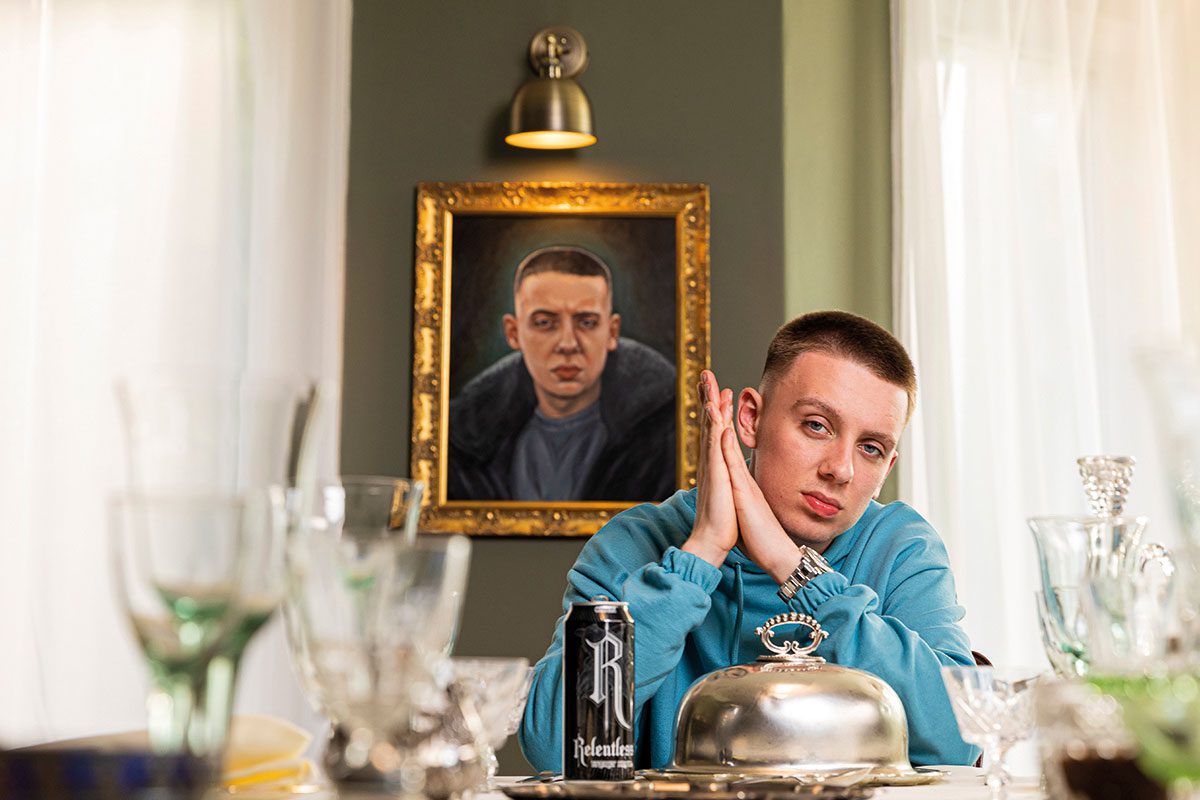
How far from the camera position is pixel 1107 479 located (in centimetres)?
145

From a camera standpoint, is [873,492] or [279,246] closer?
[873,492]

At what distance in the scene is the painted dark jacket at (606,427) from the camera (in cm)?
391

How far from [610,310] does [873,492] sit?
1.96m

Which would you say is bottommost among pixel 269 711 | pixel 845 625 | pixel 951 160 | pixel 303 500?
pixel 269 711

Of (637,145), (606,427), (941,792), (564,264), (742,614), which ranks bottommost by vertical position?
(941,792)

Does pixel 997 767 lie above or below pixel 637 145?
below

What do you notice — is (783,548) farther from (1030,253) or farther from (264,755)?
(1030,253)

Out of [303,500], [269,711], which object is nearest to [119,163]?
[269,711]

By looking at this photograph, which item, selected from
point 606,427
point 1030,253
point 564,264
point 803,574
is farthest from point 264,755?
point 1030,253

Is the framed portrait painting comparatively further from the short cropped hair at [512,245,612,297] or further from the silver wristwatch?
the silver wristwatch

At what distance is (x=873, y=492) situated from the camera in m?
2.07

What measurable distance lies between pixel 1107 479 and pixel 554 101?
2.60m

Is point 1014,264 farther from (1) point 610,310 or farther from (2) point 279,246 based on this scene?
(2) point 279,246

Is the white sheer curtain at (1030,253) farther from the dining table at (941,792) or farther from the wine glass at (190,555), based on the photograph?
the wine glass at (190,555)
